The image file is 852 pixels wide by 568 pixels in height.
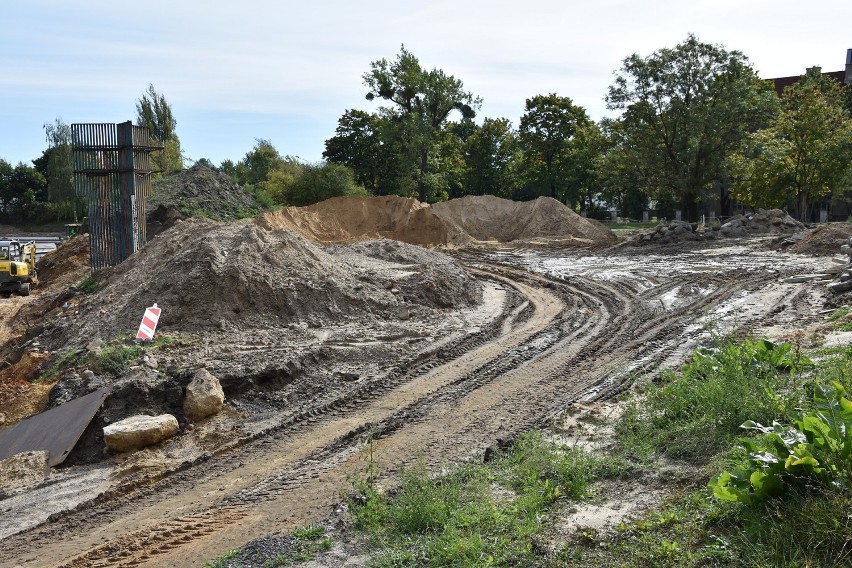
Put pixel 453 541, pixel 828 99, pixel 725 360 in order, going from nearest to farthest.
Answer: pixel 453 541 → pixel 725 360 → pixel 828 99

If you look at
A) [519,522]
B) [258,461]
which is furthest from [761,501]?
[258,461]

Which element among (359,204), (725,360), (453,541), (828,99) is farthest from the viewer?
(828,99)

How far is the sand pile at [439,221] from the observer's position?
38.2 metres

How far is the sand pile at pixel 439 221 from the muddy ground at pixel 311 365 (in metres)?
15.3

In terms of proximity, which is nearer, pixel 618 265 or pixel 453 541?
pixel 453 541

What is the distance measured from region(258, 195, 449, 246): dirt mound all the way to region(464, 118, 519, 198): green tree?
15.5 meters

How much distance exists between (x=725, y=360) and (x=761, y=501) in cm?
369

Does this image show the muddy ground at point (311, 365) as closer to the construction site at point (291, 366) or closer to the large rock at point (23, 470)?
the construction site at point (291, 366)

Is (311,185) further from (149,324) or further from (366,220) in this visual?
(149,324)

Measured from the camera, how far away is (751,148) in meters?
36.6

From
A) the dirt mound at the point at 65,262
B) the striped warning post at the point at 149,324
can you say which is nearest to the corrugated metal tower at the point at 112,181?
the dirt mound at the point at 65,262

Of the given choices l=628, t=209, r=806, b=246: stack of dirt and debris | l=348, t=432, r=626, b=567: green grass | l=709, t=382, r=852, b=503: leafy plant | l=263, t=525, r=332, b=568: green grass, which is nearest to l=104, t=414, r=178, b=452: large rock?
l=348, t=432, r=626, b=567: green grass

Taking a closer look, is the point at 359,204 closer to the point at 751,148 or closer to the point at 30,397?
the point at 751,148

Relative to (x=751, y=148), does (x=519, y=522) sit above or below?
below
